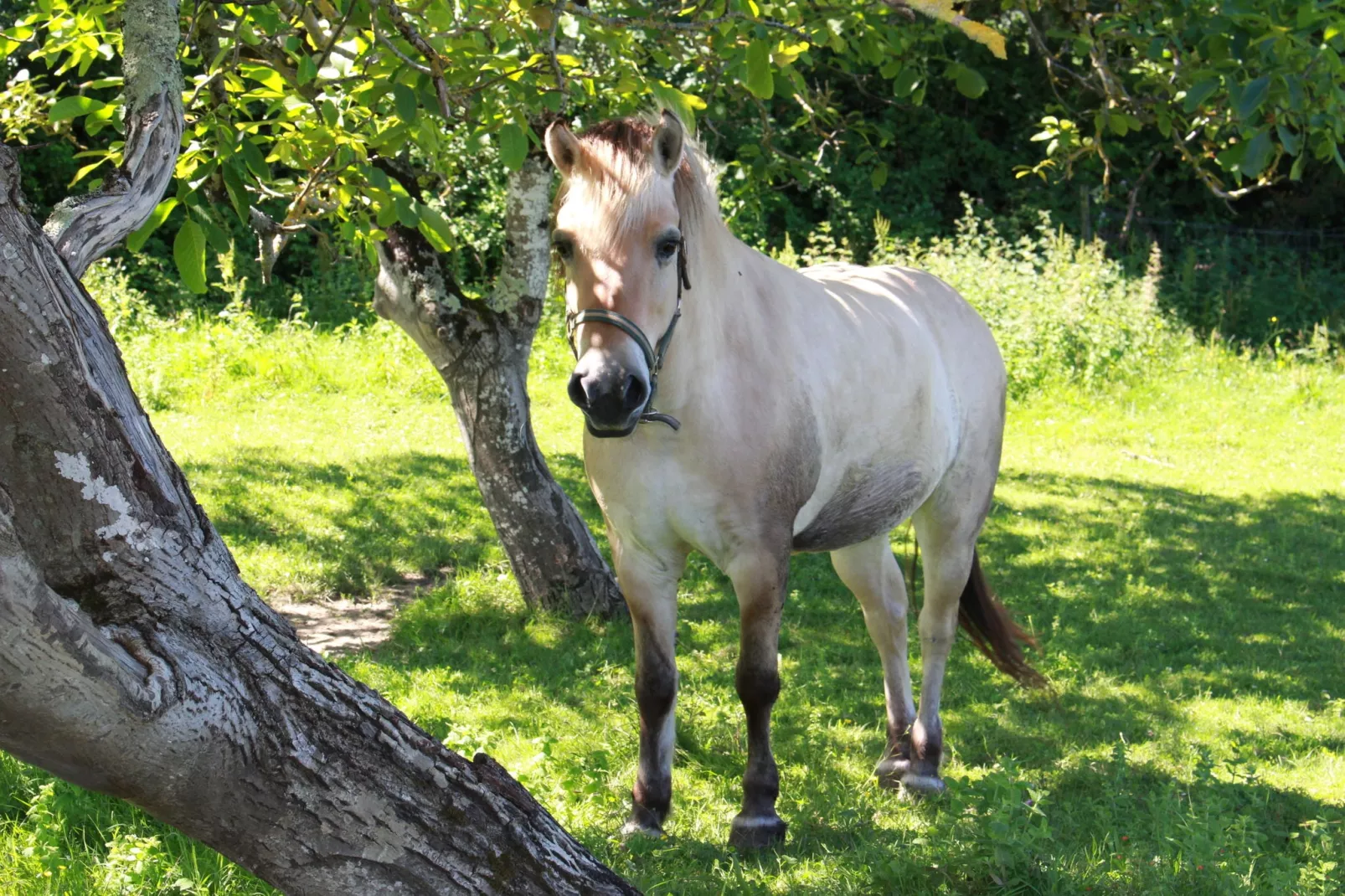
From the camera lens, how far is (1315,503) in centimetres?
838

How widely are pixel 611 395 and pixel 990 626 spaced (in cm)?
239

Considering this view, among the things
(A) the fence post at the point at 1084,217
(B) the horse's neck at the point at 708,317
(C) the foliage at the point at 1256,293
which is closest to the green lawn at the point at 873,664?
(B) the horse's neck at the point at 708,317

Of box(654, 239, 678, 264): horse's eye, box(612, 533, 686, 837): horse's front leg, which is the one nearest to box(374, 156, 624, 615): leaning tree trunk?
box(612, 533, 686, 837): horse's front leg

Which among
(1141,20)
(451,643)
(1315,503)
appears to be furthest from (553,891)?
(1315,503)

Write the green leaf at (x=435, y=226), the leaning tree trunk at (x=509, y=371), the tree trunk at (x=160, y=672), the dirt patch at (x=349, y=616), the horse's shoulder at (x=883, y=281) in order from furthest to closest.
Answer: the leaning tree trunk at (x=509, y=371), the dirt patch at (x=349, y=616), the horse's shoulder at (x=883, y=281), the green leaf at (x=435, y=226), the tree trunk at (x=160, y=672)

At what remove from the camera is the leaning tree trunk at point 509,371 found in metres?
5.48

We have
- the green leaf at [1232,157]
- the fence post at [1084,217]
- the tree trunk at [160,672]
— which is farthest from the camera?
the fence post at [1084,217]

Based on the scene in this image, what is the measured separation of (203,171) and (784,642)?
3394mm

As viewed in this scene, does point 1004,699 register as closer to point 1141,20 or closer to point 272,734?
point 1141,20

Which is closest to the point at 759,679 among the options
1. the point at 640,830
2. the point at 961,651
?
the point at 640,830

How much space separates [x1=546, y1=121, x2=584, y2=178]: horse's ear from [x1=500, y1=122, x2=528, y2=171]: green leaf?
0.24 feet

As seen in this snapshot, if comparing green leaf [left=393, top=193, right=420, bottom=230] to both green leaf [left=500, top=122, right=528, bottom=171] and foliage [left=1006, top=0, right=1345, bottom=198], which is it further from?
foliage [left=1006, top=0, right=1345, bottom=198]

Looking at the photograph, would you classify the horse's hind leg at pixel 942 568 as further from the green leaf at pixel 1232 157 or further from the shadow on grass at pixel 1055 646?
the green leaf at pixel 1232 157

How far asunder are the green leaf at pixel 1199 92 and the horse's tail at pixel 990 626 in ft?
6.30
